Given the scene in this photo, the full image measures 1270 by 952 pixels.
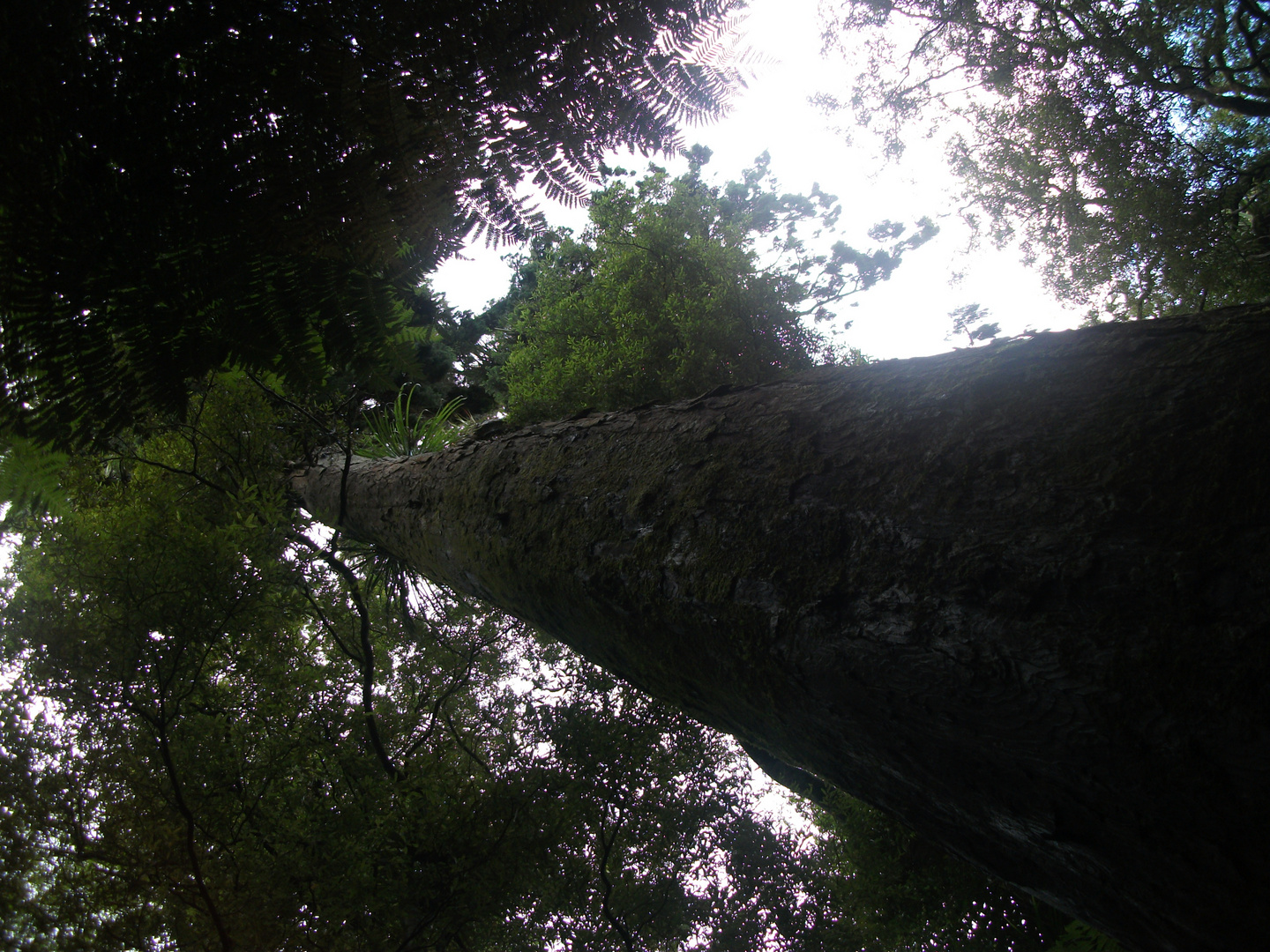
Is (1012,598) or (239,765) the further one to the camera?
(239,765)

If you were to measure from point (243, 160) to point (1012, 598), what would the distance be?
5.87ft

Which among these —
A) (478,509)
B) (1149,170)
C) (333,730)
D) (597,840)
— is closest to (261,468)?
(333,730)

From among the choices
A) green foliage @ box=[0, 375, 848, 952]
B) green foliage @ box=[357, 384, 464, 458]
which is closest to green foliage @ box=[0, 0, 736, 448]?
green foliage @ box=[0, 375, 848, 952]

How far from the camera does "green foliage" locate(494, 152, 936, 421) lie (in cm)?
540

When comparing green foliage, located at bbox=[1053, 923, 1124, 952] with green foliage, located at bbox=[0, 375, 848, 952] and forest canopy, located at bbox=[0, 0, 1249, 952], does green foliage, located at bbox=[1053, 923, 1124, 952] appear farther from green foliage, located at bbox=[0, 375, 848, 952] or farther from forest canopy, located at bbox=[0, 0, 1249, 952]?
green foliage, located at bbox=[0, 375, 848, 952]

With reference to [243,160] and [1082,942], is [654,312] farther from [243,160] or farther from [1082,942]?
[1082,942]

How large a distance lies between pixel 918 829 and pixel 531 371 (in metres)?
5.47

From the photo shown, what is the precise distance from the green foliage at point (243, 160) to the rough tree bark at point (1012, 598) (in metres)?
0.94

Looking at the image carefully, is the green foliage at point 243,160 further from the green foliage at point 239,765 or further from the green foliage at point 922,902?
the green foliage at point 922,902

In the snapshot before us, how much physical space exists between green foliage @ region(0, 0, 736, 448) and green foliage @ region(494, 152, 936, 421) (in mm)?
3520

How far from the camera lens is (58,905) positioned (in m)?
2.38

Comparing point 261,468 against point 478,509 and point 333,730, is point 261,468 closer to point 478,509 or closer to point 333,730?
point 333,730

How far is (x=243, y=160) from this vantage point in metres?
1.31

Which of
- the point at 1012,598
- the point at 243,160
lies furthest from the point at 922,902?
the point at 243,160
